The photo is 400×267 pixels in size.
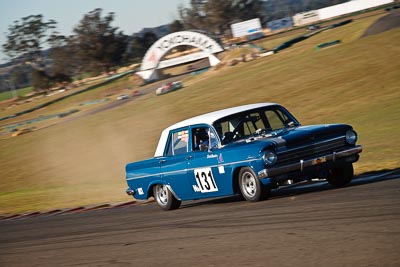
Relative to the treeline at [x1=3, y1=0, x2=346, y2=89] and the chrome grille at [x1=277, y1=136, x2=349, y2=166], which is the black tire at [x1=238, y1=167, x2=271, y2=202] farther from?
the treeline at [x1=3, y1=0, x2=346, y2=89]

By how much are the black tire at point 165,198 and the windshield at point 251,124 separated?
155cm

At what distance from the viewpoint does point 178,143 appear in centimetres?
1189

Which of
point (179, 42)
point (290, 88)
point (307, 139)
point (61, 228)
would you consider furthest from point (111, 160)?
point (179, 42)

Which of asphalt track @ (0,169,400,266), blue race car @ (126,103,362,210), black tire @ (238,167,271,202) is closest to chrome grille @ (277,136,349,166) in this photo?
blue race car @ (126,103,362,210)

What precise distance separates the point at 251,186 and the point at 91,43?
10874 centimetres

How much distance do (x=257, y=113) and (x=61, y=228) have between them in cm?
360

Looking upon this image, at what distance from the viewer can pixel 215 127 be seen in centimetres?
1121

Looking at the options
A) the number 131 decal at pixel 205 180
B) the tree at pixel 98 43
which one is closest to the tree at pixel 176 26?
the tree at pixel 98 43

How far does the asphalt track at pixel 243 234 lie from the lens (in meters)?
6.29

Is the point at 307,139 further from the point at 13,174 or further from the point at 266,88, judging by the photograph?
the point at 266,88

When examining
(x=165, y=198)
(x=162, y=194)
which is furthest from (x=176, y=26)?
(x=165, y=198)

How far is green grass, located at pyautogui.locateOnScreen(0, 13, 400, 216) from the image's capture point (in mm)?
20767

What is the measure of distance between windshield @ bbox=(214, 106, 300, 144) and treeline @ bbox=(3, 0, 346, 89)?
9948cm

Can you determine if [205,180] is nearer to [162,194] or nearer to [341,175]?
[162,194]
